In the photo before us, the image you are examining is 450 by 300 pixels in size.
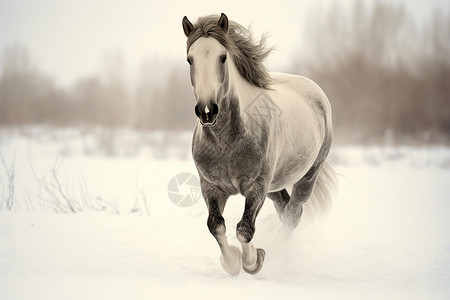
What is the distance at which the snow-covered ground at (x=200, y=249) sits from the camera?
3821mm

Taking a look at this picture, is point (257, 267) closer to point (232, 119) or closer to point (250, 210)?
point (250, 210)

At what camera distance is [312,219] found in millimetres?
5598

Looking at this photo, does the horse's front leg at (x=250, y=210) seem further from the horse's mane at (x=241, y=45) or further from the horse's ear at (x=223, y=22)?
the horse's ear at (x=223, y=22)

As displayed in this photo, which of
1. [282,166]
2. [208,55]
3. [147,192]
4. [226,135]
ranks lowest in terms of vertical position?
[147,192]

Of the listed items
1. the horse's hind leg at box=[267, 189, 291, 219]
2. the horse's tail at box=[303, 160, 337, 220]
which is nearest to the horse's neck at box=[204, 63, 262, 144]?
the horse's hind leg at box=[267, 189, 291, 219]

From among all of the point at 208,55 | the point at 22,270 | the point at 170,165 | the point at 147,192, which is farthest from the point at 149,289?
the point at 170,165

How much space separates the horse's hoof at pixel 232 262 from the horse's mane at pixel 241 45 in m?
1.42

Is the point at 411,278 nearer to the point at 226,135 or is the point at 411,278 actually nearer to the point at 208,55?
the point at 226,135

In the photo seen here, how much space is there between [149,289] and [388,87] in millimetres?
11367

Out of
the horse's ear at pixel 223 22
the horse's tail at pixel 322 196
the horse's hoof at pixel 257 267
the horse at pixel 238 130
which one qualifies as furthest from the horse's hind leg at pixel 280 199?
the horse's ear at pixel 223 22

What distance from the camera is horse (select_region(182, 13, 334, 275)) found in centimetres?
341

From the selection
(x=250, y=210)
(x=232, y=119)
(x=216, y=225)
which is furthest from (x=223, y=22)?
(x=216, y=225)

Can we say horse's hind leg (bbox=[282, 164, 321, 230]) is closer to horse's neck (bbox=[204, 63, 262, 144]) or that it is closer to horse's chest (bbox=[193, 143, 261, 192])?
horse's chest (bbox=[193, 143, 261, 192])

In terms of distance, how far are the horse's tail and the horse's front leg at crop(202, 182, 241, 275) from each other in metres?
1.80
